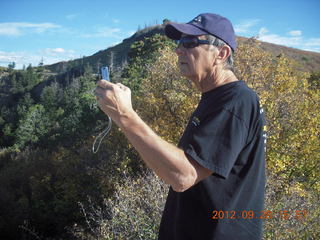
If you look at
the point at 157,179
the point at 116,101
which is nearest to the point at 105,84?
the point at 116,101

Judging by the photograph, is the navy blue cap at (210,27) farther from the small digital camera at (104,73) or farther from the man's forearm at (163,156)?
the man's forearm at (163,156)

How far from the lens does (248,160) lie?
1.44 m

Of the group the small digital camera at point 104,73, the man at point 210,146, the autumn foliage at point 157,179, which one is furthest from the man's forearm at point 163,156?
the autumn foliage at point 157,179

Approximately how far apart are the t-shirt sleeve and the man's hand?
0.33 m

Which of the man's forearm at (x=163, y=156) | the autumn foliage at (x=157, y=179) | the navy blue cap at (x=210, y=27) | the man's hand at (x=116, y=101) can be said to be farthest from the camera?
the autumn foliage at (x=157, y=179)

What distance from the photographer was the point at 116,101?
4.50ft

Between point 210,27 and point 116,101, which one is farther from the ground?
point 210,27

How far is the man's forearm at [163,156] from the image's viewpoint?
4.08 ft

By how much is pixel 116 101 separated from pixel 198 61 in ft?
1.77

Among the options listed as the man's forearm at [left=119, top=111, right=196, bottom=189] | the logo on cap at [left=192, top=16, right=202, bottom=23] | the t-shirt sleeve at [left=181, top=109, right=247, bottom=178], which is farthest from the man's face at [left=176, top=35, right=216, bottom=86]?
the man's forearm at [left=119, top=111, right=196, bottom=189]

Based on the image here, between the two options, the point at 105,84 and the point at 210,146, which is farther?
the point at 105,84

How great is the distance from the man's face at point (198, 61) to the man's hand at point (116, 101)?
41cm

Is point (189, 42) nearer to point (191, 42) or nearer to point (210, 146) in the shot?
point (191, 42)

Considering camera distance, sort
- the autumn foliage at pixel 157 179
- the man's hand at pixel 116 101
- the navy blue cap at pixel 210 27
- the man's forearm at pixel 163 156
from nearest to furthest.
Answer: the man's forearm at pixel 163 156 < the man's hand at pixel 116 101 < the navy blue cap at pixel 210 27 < the autumn foliage at pixel 157 179
